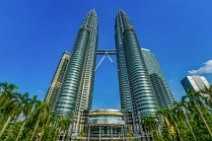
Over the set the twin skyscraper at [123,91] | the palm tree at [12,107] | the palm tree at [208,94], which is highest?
the twin skyscraper at [123,91]

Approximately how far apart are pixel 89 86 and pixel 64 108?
55.9 metres

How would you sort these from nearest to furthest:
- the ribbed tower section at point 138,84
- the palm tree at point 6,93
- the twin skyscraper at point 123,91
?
1. the palm tree at point 6,93
2. the ribbed tower section at point 138,84
3. the twin skyscraper at point 123,91

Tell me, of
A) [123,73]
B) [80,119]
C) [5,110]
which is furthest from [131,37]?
[5,110]

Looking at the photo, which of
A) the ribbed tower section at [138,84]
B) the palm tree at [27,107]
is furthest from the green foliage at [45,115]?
the ribbed tower section at [138,84]

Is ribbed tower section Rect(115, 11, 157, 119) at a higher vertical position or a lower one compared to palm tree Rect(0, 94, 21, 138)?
higher

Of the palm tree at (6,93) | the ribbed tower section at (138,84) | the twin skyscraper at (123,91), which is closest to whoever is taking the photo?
the palm tree at (6,93)

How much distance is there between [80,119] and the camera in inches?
5979

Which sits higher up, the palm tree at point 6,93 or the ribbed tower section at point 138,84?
the ribbed tower section at point 138,84

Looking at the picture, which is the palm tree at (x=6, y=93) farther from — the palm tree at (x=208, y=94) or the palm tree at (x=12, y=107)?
the palm tree at (x=208, y=94)

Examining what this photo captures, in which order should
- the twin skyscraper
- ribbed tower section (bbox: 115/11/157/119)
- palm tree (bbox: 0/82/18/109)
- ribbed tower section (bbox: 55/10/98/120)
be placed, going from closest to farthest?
palm tree (bbox: 0/82/18/109) → ribbed tower section (bbox: 115/11/157/119) → the twin skyscraper → ribbed tower section (bbox: 55/10/98/120)

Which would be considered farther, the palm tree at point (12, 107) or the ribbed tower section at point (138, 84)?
the ribbed tower section at point (138, 84)

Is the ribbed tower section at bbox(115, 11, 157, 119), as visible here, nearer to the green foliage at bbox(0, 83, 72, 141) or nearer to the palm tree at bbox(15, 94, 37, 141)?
the green foliage at bbox(0, 83, 72, 141)

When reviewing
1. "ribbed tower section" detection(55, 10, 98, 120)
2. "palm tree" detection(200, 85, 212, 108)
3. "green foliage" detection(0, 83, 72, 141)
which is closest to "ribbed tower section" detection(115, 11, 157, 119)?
"ribbed tower section" detection(55, 10, 98, 120)

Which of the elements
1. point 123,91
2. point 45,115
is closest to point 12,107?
point 45,115
